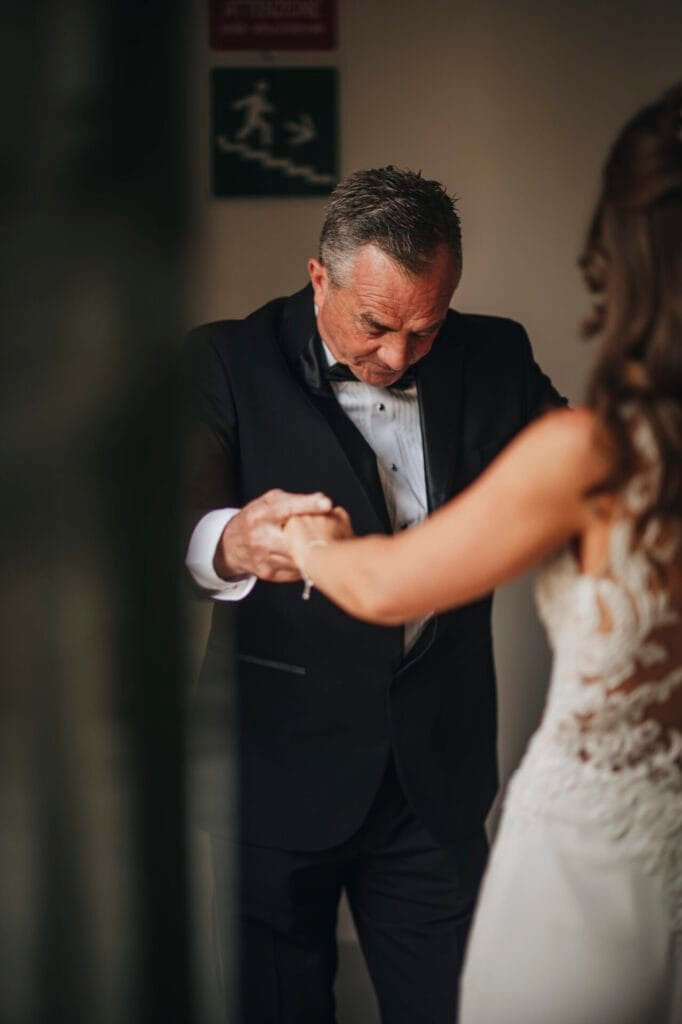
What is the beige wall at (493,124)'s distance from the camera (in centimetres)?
248

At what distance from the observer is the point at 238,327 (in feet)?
5.70

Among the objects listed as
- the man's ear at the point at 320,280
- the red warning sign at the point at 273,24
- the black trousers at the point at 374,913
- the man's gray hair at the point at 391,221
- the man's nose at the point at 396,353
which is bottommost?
the black trousers at the point at 374,913

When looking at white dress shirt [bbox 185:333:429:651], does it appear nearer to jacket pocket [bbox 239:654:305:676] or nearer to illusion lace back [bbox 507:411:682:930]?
jacket pocket [bbox 239:654:305:676]

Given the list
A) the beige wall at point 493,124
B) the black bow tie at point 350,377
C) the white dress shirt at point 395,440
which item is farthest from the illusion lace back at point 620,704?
the beige wall at point 493,124

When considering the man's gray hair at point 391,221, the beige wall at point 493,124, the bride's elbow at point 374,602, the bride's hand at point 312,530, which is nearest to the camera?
the bride's elbow at point 374,602

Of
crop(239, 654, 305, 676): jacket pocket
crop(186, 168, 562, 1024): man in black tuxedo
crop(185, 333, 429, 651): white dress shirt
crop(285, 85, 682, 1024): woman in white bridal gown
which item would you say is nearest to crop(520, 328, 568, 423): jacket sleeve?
crop(186, 168, 562, 1024): man in black tuxedo

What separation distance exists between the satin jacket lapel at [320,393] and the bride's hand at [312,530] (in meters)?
0.33

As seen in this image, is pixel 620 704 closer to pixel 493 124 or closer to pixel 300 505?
pixel 300 505

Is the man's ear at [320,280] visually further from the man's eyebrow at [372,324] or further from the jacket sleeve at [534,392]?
the jacket sleeve at [534,392]

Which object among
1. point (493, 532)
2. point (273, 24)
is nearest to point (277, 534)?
point (493, 532)

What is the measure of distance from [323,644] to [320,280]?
0.55 meters

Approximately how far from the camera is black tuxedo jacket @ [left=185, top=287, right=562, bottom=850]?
166 cm

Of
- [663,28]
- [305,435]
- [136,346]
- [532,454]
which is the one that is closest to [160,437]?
[136,346]

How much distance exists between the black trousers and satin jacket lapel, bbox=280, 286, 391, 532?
1.38 feet
